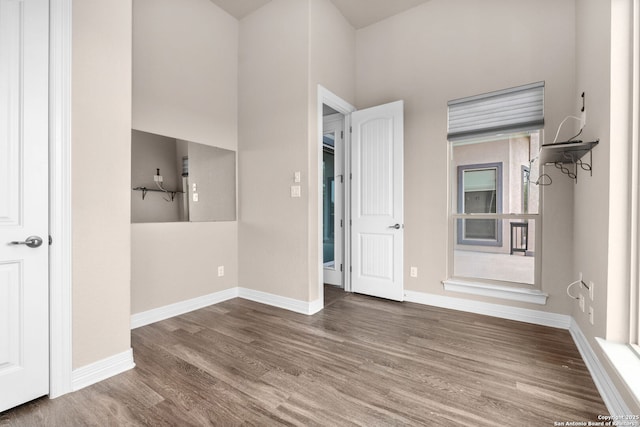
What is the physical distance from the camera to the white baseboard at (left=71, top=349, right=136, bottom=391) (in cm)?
178

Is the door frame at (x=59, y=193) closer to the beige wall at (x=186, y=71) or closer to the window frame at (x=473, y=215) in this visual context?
the beige wall at (x=186, y=71)

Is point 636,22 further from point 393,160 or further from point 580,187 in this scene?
point 393,160

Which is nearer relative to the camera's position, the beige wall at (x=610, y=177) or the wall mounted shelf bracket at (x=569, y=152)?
the beige wall at (x=610, y=177)

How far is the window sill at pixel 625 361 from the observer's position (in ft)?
4.19

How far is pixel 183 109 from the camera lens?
307 cm

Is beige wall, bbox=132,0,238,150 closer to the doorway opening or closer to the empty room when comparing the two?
the empty room

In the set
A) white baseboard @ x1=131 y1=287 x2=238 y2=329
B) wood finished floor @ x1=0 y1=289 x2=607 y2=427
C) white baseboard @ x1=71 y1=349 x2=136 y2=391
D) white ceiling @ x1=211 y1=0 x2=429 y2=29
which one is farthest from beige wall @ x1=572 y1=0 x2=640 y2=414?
white baseboard @ x1=131 y1=287 x2=238 y2=329

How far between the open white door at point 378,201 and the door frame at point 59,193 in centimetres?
275

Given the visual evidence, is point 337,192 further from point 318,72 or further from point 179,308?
point 179,308

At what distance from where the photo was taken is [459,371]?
6.48 feet

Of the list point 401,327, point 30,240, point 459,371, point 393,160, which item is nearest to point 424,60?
point 393,160

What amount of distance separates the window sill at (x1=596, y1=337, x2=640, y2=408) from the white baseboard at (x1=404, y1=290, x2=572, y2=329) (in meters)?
1.18

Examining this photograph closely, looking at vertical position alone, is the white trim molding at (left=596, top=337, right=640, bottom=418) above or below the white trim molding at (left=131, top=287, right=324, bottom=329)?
above

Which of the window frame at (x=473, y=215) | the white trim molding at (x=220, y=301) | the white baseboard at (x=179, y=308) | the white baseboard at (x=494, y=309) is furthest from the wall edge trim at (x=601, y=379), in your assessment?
the white baseboard at (x=179, y=308)
